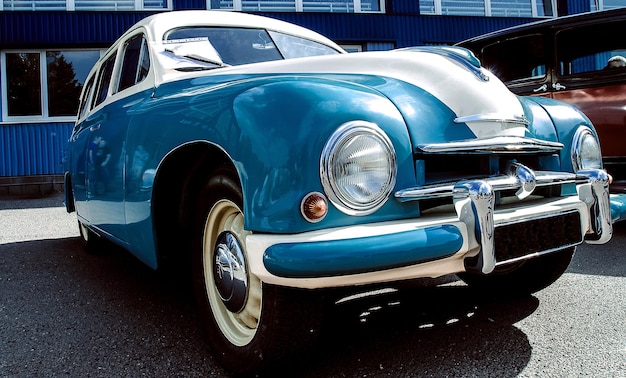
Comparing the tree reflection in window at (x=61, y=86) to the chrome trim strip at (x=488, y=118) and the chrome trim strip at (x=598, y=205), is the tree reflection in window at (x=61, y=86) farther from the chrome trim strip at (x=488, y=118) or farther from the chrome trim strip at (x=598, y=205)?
the chrome trim strip at (x=598, y=205)

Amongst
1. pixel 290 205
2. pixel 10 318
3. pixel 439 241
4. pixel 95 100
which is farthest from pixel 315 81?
pixel 95 100

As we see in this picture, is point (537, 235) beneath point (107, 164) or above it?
beneath

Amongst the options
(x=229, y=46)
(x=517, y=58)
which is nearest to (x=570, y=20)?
(x=517, y=58)

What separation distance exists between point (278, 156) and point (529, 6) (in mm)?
13864

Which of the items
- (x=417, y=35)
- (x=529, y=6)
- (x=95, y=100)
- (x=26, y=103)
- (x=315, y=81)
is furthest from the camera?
(x=529, y=6)

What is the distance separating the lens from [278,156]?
154cm

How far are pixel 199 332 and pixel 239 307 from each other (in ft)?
1.82

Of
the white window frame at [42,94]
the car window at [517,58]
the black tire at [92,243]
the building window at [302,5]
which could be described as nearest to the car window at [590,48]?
the car window at [517,58]

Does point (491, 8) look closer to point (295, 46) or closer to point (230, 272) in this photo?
point (295, 46)

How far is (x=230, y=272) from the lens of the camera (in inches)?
74.2

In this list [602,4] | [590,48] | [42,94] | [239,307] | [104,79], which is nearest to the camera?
[239,307]

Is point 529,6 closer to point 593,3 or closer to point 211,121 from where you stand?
point 593,3

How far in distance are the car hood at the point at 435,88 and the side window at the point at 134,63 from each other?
81cm

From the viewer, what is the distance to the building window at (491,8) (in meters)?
Result: 12.4
